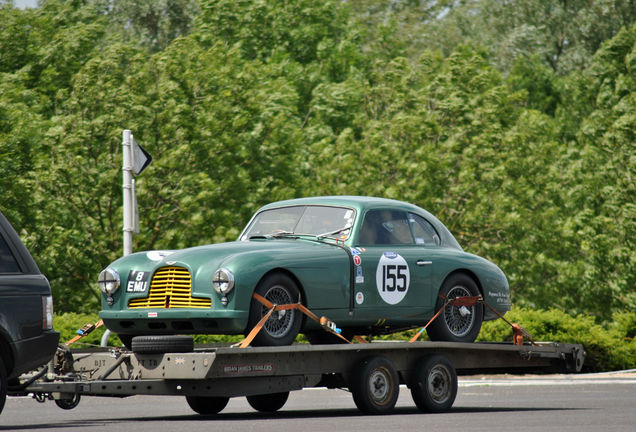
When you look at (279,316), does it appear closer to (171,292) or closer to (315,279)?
(315,279)

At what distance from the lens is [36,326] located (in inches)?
420

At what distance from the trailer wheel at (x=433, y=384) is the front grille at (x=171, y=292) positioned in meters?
2.96

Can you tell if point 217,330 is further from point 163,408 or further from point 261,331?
point 163,408

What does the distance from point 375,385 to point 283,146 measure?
21.1 meters

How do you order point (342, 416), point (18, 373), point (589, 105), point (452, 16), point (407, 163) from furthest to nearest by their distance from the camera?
point (452, 16)
point (589, 105)
point (407, 163)
point (342, 416)
point (18, 373)

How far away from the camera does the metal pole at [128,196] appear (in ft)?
60.2

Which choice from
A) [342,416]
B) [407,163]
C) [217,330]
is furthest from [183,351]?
[407,163]

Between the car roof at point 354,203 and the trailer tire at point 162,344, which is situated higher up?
the car roof at point 354,203

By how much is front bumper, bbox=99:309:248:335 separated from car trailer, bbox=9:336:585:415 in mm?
304

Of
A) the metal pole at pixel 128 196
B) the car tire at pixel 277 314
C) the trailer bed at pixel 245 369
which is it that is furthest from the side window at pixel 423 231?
the metal pole at pixel 128 196

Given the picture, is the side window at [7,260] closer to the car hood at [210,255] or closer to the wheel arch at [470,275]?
the car hood at [210,255]

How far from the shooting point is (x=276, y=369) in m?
12.0

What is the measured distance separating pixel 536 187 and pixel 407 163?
208 inches

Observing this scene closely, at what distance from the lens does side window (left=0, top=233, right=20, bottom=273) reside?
10664 mm
